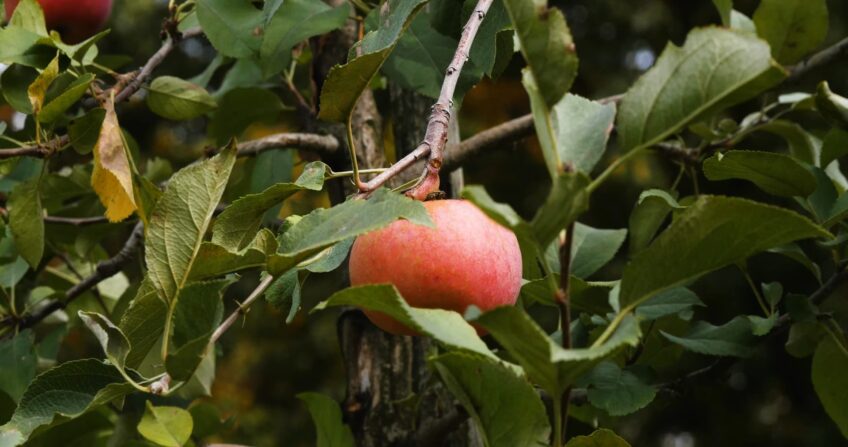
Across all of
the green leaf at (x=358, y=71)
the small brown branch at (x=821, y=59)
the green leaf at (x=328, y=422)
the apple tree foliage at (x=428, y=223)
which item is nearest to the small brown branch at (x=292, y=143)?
the apple tree foliage at (x=428, y=223)

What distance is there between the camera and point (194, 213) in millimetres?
562

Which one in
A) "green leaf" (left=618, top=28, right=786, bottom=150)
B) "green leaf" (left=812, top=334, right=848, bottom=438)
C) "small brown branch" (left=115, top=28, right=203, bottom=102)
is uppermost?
"green leaf" (left=618, top=28, right=786, bottom=150)

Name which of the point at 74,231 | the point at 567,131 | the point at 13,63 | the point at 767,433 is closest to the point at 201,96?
the point at 13,63

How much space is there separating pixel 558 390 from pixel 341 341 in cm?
58

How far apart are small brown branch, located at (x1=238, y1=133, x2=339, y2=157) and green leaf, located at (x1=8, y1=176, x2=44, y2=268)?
0.64 feet

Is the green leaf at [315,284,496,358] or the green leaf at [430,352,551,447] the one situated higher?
the green leaf at [315,284,496,358]

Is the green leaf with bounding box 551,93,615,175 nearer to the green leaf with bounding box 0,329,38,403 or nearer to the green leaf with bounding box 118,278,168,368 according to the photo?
the green leaf with bounding box 118,278,168,368

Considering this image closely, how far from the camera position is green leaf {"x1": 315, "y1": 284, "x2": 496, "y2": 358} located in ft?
1.53

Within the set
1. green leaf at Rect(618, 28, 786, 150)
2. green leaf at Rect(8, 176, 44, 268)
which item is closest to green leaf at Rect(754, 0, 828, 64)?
green leaf at Rect(618, 28, 786, 150)

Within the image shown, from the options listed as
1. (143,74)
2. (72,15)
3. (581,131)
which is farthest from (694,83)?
(72,15)

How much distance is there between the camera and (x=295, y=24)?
97 cm

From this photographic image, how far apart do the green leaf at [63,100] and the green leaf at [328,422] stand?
1.05 feet

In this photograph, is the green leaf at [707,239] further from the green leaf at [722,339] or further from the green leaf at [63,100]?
the green leaf at [63,100]

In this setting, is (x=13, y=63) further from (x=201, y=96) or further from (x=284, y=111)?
(x=284, y=111)
